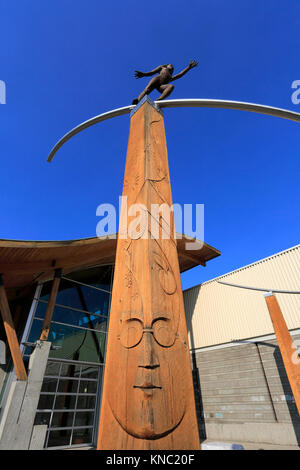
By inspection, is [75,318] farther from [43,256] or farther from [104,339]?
[43,256]

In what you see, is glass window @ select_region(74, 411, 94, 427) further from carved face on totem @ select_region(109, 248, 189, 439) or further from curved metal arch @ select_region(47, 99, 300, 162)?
carved face on totem @ select_region(109, 248, 189, 439)

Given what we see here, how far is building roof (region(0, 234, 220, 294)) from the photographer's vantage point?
7.33 metres

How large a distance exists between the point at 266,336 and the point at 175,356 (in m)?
13.2

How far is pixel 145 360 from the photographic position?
916 millimetres

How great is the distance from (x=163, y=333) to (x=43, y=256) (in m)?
8.34

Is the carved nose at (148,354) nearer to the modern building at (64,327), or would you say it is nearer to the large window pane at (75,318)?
the modern building at (64,327)

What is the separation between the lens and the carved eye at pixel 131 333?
3.23 ft

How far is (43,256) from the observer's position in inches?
330

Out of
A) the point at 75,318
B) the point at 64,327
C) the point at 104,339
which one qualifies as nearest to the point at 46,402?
the point at 64,327

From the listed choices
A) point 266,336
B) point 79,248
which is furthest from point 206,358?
point 79,248

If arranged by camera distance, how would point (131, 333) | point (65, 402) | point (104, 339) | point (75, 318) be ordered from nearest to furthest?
1. point (131, 333)
2. point (65, 402)
3. point (75, 318)
4. point (104, 339)

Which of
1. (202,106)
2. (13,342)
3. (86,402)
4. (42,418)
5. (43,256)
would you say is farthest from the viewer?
(86,402)

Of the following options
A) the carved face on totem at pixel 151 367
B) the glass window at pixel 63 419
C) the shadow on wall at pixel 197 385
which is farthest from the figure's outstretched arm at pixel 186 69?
the shadow on wall at pixel 197 385

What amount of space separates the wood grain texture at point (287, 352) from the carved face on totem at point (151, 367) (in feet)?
34.1
